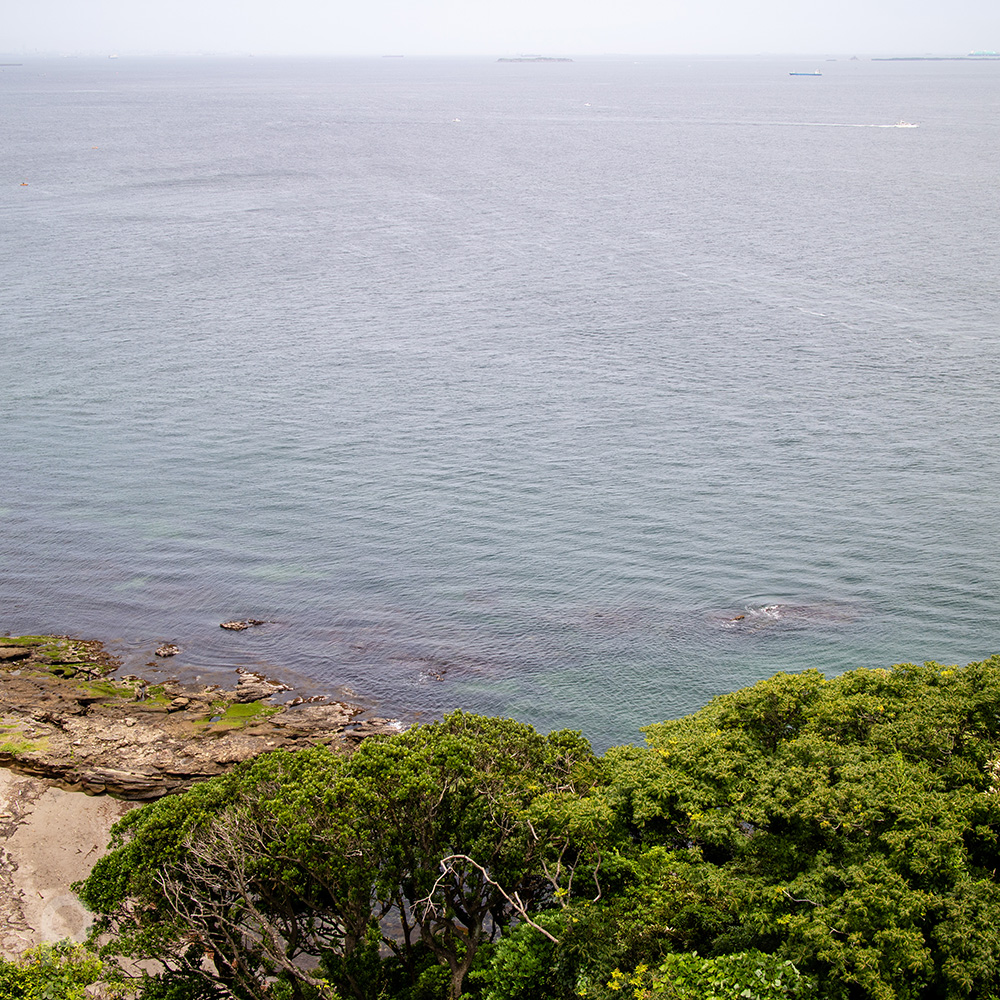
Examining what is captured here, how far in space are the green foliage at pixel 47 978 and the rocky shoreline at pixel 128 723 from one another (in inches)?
615

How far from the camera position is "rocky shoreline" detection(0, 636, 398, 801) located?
41688 mm

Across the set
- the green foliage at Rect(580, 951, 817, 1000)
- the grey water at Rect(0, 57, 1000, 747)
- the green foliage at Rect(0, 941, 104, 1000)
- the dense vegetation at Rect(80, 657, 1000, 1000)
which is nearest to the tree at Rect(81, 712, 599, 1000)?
the dense vegetation at Rect(80, 657, 1000, 1000)

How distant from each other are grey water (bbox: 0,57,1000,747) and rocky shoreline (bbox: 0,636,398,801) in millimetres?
2380

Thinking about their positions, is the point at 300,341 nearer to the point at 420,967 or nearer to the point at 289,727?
the point at 289,727

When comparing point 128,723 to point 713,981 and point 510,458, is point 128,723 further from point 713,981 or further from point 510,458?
point 510,458

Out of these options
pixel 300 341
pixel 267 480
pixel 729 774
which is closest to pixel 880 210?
pixel 300 341

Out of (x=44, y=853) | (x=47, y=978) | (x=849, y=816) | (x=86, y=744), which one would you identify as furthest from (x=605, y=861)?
(x=86, y=744)

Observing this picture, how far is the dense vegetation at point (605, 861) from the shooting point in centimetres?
2339

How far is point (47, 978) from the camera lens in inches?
975

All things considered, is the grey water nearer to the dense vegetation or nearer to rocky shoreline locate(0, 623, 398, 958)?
rocky shoreline locate(0, 623, 398, 958)

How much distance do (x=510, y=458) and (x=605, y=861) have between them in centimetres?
4999

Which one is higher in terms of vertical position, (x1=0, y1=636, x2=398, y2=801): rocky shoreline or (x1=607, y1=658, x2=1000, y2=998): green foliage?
(x1=607, y1=658, x2=1000, y2=998): green foliage

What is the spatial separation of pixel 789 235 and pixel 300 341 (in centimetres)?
7786

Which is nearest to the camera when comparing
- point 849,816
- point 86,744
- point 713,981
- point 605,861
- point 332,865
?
point 713,981
